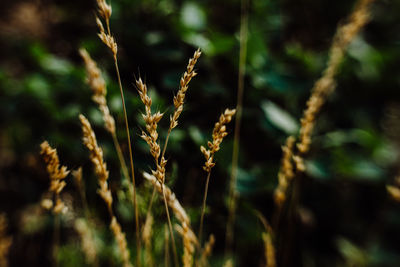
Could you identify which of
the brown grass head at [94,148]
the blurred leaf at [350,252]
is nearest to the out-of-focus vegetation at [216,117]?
the blurred leaf at [350,252]

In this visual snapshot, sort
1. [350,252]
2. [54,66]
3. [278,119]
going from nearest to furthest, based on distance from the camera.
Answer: [278,119] → [54,66] → [350,252]

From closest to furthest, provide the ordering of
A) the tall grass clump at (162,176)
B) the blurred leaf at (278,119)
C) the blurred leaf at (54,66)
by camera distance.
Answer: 1. the tall grass clump at (162,176)
2. the blurred leaf at (278,119)
3. the blurred leaf at (54,66)

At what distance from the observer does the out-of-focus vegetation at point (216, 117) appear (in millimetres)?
975

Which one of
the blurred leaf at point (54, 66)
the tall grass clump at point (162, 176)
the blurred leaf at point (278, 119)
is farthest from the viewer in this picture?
the blurred leaf at point (54, 66)

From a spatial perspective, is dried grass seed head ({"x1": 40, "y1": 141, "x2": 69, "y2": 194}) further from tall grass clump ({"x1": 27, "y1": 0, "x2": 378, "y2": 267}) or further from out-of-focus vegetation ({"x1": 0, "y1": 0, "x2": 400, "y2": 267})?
out-of-focus vegetation ({"x1": 0, "y1": 0, "x2": 400, "y2": 267})

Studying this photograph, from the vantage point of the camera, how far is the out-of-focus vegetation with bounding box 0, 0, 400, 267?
0.97 meters

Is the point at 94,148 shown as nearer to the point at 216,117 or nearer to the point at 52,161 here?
the point at 52,161

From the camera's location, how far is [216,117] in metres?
1.01

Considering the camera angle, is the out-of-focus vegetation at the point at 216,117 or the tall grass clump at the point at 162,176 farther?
the out-of-focus vegetation at the point at 216,117

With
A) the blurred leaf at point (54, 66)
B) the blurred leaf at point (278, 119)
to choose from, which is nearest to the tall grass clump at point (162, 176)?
the blurred leaf at point (278, 119)

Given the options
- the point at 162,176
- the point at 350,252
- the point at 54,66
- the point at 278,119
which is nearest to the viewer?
the point at 162,176

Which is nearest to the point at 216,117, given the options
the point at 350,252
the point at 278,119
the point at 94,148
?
the point at 278,119

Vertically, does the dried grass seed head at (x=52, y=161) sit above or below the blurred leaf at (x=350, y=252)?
above

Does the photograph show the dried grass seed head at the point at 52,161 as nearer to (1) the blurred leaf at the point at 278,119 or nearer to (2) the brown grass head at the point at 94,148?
(2) the brown grass head at the point at 94,148
